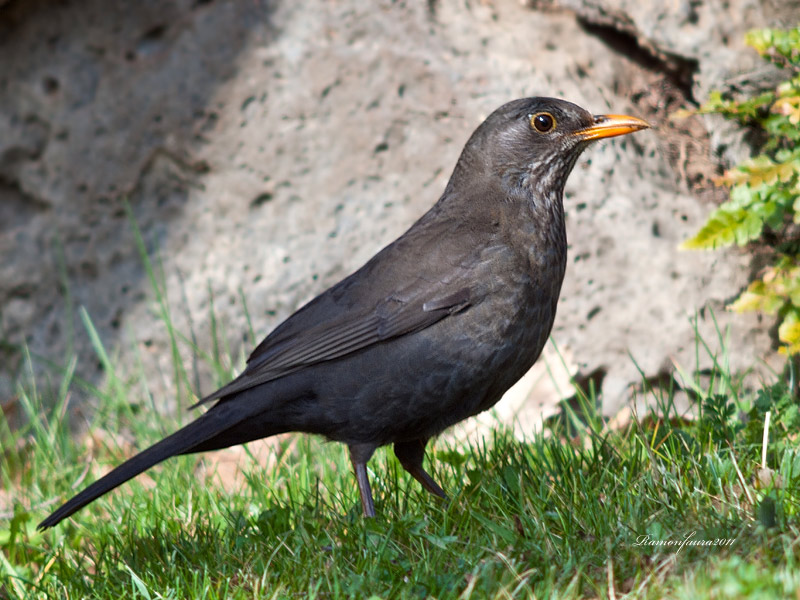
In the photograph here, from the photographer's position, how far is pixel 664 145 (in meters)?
5.39

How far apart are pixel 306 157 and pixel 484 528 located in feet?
9.90

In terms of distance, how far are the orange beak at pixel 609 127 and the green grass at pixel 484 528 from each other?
3.65ft

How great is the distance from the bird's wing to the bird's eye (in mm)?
640

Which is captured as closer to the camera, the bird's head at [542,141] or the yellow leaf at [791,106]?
the bird's head at [542,141]

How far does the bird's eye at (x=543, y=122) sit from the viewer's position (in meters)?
3.94

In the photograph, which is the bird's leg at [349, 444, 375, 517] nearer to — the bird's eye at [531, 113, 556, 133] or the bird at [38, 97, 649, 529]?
the bird at [38, 97, 649, 529]

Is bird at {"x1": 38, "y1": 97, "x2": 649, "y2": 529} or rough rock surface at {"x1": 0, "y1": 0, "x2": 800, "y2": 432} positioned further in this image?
rough rock surface at {"x1": 0, "y1": 0, "x2": 800, "y2": 432}

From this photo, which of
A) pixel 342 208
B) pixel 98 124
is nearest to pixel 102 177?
pixel 98 124

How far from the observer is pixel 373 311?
3.72 metres

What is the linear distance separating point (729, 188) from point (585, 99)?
90 centimetres

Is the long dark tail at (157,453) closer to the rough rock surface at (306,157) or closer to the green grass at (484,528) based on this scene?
the green grass at (484,528)

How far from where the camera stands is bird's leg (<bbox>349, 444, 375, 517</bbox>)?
137 inches

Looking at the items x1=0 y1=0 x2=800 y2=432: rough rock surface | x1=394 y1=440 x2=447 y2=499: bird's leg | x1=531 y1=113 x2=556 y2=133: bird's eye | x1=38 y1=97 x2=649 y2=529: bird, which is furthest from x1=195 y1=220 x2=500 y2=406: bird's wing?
x1=0 y1=0 x2=800 y2=432: rough rock surface

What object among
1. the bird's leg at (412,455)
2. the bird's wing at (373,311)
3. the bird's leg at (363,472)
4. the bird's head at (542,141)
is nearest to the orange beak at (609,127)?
the bird's head at (542,141)
